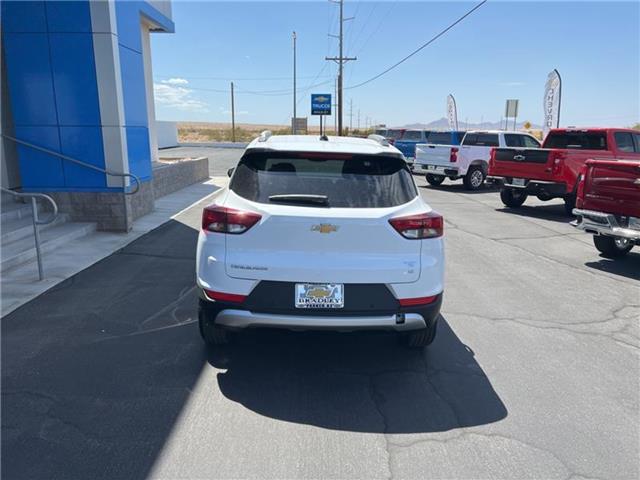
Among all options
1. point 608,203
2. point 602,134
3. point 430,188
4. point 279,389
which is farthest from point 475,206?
point 279,389

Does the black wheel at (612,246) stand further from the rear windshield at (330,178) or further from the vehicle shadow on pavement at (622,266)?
the rear windshield at (330,178)

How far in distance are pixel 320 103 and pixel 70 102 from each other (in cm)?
4345

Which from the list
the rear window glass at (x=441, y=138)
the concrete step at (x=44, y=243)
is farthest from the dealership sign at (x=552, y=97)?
the concrete step at (x=44, y=243)

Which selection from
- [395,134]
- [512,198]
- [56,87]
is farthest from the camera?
[395,134]

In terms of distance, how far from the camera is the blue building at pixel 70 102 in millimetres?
8102

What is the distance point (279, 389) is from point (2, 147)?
25.4 feet

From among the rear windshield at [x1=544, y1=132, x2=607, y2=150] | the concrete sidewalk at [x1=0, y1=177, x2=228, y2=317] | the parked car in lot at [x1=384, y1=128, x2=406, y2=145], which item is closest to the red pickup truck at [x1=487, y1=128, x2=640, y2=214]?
the rear windshield at [x1=544, y1=132, x2=607, y2=150]

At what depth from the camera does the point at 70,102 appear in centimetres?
837

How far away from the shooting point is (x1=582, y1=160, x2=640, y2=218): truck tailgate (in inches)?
266

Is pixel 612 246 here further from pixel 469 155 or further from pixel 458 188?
pixel 458 188

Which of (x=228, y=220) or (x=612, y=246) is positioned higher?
(x=228, y=220)

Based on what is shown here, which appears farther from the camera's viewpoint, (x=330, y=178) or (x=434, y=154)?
(x=434, y=154)

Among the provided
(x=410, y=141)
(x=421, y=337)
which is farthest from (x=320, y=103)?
(x=421, y=337)

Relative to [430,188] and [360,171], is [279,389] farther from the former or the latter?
[430,188]
